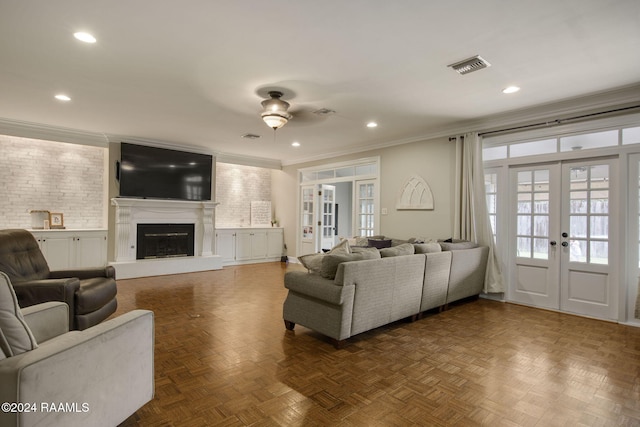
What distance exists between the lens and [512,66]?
10.6 feet

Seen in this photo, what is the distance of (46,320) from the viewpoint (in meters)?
2.02

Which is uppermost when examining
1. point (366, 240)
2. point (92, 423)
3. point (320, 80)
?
point (320, 80)

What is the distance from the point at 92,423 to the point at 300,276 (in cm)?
204

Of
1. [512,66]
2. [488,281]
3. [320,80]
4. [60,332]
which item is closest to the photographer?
[60,332]

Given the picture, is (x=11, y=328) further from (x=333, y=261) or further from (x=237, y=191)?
(x=237, y=191)

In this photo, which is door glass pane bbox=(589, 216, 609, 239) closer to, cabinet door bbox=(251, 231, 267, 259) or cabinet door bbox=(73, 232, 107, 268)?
cabinet door bbox=(251, 231, 267, 259)

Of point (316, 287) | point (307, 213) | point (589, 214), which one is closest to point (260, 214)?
point (307, 213)

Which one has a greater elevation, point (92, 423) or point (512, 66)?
point (512, 66)

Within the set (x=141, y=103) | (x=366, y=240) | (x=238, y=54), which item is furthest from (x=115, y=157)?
(x=366, y=240)

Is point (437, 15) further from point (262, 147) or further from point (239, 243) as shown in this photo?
point (239, 243)

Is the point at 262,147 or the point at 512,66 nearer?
the point at 512,66

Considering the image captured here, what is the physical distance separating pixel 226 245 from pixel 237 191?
1515mm

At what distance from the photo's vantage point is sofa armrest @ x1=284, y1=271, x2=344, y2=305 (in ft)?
9.59

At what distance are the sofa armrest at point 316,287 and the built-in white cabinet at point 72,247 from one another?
14.7ft
